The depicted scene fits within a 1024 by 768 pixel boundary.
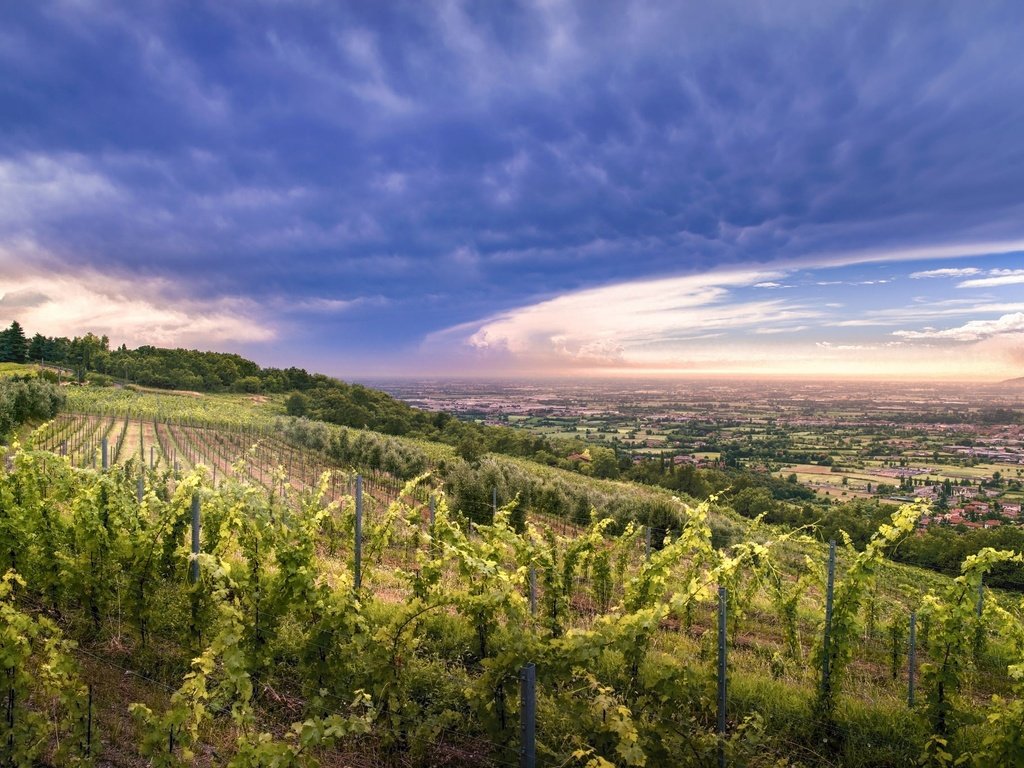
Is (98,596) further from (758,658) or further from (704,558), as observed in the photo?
(758,658)

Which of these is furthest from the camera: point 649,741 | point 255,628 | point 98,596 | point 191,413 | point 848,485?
point 848,485

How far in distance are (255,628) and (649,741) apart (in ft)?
14.0

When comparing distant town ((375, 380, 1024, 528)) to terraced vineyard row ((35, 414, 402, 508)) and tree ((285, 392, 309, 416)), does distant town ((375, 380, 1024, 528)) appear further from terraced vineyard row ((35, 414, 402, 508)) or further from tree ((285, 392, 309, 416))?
terraced vineyard row ((35, 414, 402, 508))

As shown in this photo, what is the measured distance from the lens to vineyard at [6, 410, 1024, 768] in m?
4.11

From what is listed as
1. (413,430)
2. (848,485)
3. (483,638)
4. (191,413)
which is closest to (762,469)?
(848,485)

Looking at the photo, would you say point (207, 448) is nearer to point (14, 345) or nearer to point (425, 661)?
point (425, 661)

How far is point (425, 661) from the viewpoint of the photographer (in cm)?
624

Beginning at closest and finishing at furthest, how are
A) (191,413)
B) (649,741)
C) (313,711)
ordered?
(649,741), (313,711), (191,413)

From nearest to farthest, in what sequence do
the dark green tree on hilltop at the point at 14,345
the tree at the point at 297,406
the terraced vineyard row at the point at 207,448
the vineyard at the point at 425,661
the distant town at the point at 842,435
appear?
the vineyard at the point at 425,661 → the terraced vineyard row at the point at 207,448 → the distant town at the point at 842,435 → the tree at the point at 297,406 → the dark green tree on hilltop at the point at 14,345

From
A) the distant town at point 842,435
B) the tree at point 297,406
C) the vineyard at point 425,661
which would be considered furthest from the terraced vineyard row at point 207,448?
the tree at point 297,406

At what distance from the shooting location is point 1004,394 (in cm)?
10438

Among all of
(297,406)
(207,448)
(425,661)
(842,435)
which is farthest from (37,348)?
(842,435)

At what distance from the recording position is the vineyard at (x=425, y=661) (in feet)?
13.5

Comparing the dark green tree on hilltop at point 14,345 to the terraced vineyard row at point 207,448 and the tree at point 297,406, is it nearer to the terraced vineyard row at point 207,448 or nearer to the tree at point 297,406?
the tree at point 297,406
